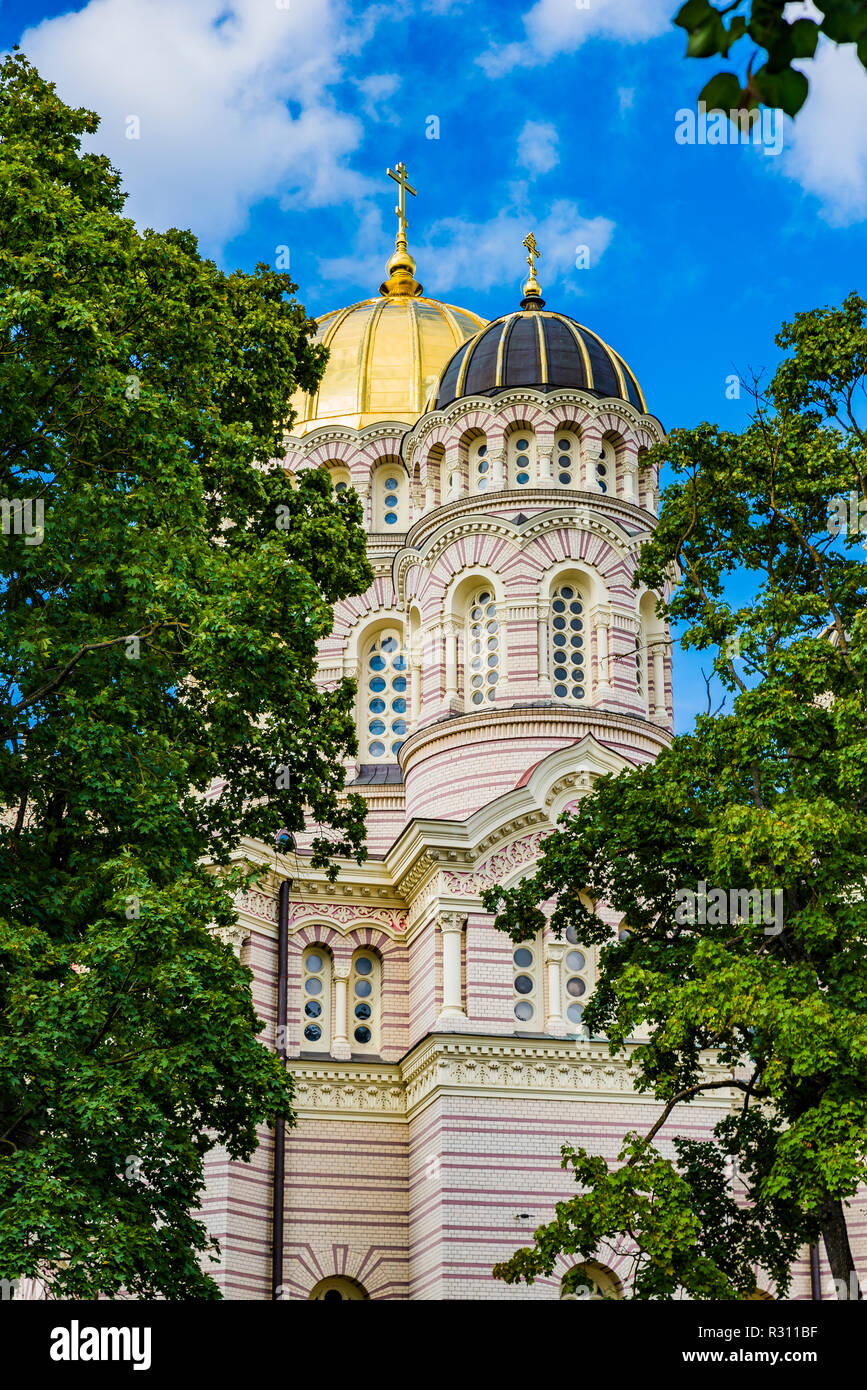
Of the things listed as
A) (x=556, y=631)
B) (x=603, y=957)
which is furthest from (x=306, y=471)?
(x=556, y=631)

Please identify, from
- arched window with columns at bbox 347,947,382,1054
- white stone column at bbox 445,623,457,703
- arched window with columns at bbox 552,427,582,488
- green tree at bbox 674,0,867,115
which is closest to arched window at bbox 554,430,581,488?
arched window with columns at bbox 552,427,582,488

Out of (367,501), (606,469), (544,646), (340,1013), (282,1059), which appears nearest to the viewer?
(282,1059)

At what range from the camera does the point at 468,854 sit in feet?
89.7

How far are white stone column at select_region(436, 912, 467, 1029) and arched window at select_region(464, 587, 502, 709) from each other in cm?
449

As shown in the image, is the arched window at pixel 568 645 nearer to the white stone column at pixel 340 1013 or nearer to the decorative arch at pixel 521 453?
the decorative arch at pixel 521 453

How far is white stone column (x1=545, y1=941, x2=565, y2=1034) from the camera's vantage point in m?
26.6

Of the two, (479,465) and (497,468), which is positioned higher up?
(479,465)

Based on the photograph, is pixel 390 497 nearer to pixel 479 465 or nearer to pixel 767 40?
pixel 479 465

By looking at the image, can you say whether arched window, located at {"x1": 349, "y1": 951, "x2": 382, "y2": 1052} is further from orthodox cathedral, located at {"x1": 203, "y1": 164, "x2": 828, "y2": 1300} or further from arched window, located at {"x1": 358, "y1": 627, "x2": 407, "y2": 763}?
arched window, located at {"x1": 358, "y1": 627, "x2": 407, "y2": 763}

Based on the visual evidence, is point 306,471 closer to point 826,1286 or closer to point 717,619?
point 717,619

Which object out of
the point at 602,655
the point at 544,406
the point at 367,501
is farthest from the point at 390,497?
the point at 602,655

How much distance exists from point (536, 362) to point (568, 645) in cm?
581

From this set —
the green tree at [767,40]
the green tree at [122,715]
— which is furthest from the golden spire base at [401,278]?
the green tree at [767,40]
